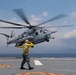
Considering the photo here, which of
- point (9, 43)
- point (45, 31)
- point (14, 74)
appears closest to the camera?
point (14, 74)

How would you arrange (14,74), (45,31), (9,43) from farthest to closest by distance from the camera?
1. (9,43)
2. (45,31)
3. (14,74)

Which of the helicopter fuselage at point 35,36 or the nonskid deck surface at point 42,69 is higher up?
the helicopter fuselage at point 35,36

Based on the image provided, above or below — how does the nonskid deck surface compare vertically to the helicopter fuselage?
below

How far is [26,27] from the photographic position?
43844mm

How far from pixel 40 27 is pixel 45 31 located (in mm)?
1487

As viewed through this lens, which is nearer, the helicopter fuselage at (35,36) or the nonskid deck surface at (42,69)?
the nonskid deck surface at (42,69)

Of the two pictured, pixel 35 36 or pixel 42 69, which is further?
pixel 35 36

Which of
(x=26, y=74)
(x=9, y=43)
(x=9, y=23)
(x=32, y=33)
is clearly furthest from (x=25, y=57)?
(x=9, y=43)

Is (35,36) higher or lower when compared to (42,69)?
higher

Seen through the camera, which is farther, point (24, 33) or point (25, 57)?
point (24, 33)

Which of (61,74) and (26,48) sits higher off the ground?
(26,48)

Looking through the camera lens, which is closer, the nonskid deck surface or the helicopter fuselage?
the nonskid deck surface

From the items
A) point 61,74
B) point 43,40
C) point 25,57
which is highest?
point 43,40

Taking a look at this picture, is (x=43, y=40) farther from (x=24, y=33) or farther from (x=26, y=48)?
(x=26, y=48)
